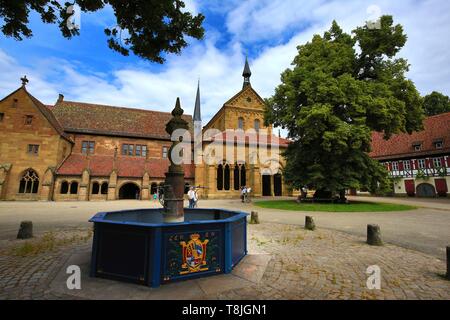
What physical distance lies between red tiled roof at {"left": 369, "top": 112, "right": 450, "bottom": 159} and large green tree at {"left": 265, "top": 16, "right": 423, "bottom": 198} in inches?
722

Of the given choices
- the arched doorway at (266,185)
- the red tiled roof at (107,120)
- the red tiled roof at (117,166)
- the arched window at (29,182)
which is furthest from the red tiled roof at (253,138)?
the arched window at (29,182)

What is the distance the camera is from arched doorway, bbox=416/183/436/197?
1310 inches

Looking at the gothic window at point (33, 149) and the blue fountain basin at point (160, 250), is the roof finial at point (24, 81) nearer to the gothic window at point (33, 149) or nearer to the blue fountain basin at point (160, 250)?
the gothic window at point (33, 149)

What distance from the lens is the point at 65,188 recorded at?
2716cm

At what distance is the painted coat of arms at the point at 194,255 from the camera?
4027mm

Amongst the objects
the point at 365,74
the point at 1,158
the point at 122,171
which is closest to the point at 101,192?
the point at 122,171

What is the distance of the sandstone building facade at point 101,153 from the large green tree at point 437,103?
109 ft

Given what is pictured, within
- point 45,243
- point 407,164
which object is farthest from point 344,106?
point 407,164

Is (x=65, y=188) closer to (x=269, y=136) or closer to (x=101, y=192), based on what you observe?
(x=101, y=192)

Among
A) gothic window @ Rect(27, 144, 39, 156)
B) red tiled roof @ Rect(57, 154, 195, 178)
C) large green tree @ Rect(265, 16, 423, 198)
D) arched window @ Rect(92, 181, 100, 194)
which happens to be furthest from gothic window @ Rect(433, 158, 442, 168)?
gothic window @ Rect(27, 144, 39, 156)

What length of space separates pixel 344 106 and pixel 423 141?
83.4ft

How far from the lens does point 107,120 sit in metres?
34.4

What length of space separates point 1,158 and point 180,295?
112 ft
